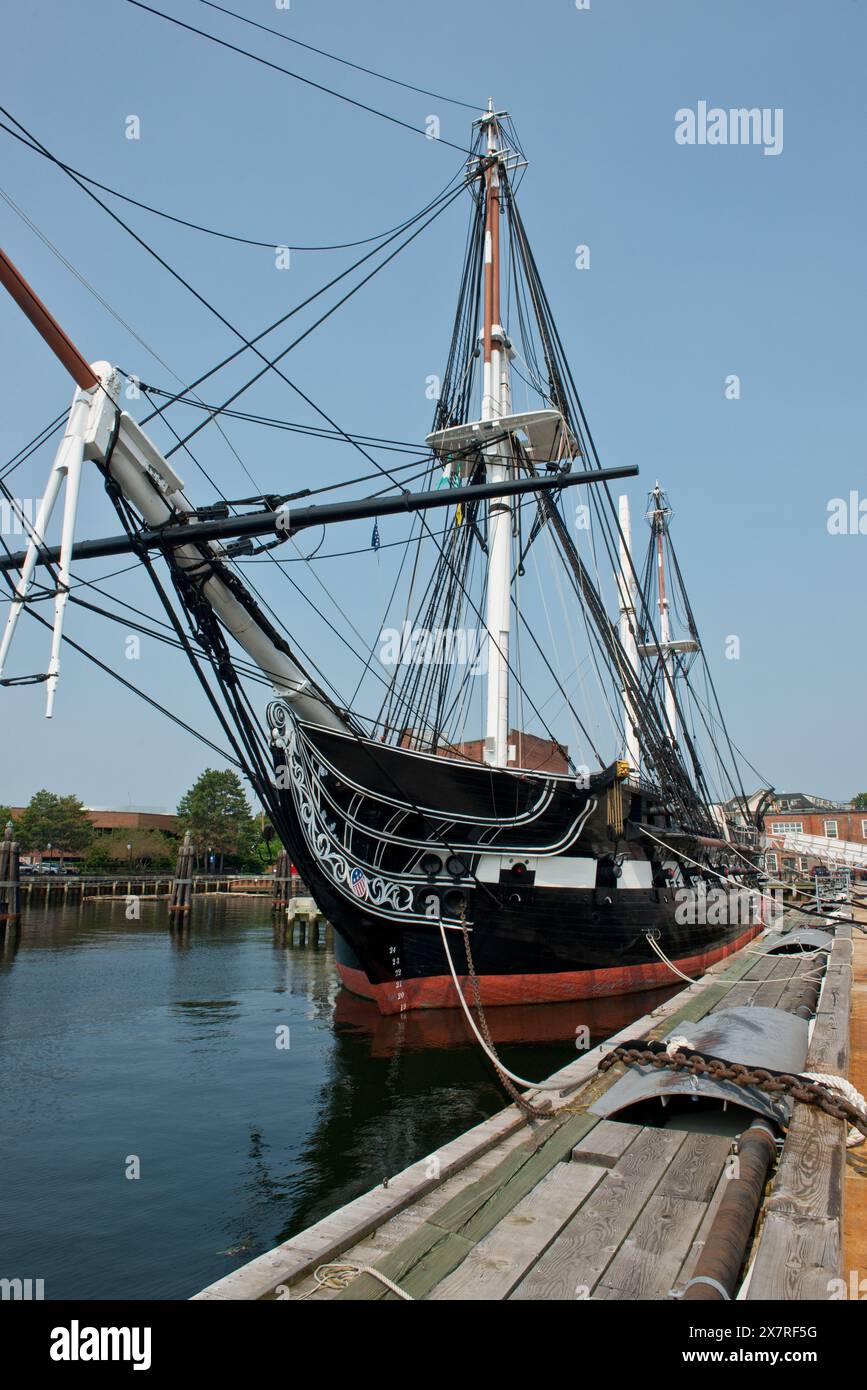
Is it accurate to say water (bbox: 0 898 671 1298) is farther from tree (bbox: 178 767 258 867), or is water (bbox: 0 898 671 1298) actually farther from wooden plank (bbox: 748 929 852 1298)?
tree (bbox: 178 767 258 867)

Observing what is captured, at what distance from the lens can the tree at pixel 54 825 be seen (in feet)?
224

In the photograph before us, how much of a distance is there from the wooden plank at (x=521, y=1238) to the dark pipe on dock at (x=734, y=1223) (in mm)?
665

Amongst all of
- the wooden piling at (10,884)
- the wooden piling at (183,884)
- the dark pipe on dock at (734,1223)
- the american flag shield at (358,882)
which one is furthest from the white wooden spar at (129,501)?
the wooden piling at (183,884)

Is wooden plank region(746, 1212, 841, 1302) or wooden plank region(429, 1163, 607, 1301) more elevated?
wooden plank region(746, 1212, 841, 1302)

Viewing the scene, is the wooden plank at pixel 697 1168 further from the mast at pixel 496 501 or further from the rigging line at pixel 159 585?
the mast at pixel 496 501

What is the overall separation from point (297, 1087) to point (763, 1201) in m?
7.79

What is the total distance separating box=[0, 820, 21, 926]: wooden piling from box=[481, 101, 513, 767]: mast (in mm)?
27613

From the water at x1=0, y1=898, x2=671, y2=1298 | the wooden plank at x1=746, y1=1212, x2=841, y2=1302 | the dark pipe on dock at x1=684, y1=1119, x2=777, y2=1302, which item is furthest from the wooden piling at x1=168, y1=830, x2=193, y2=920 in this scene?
the wooden plank at x1=746, y1=1212, x2=841, y2=1302

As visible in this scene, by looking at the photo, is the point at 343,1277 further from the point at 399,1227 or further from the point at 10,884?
the point at 10,884

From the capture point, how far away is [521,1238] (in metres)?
3.60

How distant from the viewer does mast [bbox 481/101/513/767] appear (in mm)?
15516
